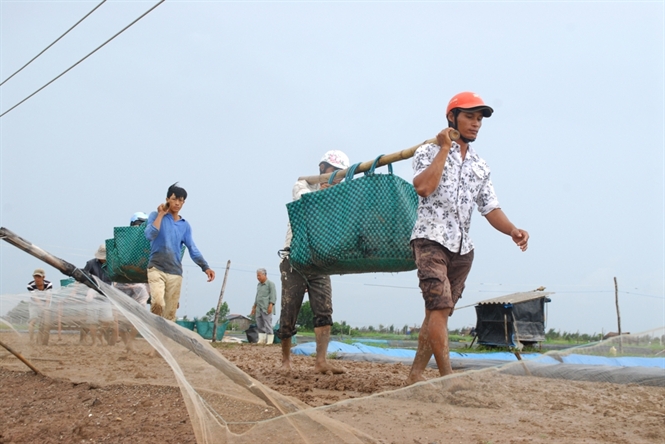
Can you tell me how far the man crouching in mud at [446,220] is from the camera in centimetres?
346

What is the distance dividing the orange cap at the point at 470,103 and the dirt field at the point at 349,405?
1641mm

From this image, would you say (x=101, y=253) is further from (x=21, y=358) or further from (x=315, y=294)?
(x=315, y=294)

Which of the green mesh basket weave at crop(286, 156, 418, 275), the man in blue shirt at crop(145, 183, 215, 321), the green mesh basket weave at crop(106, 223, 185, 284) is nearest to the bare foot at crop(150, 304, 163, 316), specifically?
the man in blue shirt at crop(145, 183, 215, 321)

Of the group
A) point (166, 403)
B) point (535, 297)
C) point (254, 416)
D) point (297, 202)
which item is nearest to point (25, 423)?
point (166, 403)

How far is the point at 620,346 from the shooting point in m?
2.66

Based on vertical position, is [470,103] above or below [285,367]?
above

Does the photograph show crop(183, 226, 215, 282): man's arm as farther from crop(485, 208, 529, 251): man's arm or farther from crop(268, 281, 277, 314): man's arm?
crop(268, 281, 277, 314): man's arm

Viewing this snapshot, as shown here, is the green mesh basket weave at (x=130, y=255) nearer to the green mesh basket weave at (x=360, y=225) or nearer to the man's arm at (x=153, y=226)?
the man's arm at (x=153, y=226)

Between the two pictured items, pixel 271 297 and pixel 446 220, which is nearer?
pixel 446 220

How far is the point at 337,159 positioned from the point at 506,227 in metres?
1.59

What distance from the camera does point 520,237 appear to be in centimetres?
378

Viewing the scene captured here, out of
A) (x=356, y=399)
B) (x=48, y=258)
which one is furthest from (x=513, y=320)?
(x=356, y=399)

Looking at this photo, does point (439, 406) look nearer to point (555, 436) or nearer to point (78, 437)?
point (555, 436)

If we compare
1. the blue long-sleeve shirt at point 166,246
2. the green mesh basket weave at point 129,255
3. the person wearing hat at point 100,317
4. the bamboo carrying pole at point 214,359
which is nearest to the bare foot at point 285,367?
the person wearing hat at point 100,317
